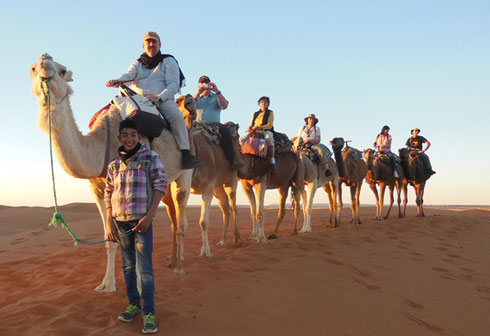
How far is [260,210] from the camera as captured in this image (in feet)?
31.7

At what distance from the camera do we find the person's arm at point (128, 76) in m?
5.42

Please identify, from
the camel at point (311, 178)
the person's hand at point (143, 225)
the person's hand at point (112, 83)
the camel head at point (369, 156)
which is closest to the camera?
the person's hand at point (143, 225)

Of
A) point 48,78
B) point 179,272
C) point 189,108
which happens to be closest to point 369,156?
point 189,108

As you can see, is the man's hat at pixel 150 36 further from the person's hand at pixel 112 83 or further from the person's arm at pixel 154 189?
the person's arm at pixel 154 189

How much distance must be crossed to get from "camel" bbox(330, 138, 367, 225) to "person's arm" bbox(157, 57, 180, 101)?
30.6ft

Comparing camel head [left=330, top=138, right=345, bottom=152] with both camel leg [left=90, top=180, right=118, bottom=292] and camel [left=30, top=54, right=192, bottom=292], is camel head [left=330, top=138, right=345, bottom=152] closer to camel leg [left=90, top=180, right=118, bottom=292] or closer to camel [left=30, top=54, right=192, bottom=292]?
camel [left=30, top=54, right=192, bottom=292]

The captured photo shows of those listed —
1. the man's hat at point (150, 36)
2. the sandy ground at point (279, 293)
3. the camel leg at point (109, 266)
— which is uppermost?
the man's hat at point (150, 36)

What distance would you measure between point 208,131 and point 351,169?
8846 millimetres

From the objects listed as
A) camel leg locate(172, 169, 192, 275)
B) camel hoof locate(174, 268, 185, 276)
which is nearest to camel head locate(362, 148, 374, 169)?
camel leg locate(172, 169, 192, 275)

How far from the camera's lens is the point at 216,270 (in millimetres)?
5980

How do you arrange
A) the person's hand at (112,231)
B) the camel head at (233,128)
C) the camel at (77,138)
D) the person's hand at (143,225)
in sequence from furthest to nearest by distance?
the camel head at (233,128) → the camel at (77,138) → the person's hand at (112,231) → the person's hand at (143,225)

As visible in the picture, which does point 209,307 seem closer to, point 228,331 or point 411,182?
point 228,331

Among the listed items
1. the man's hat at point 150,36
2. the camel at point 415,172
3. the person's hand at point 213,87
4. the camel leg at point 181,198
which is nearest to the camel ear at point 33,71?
the man's hat at point 150,36

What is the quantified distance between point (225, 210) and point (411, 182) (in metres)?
12.6
